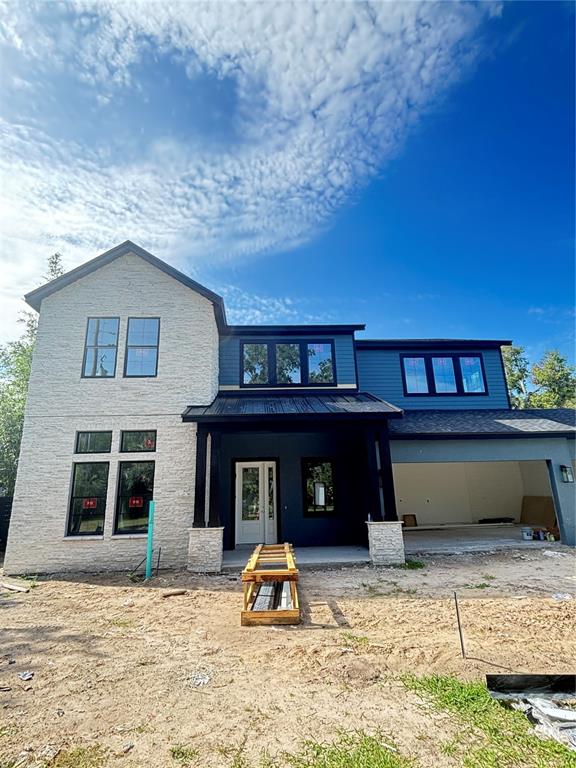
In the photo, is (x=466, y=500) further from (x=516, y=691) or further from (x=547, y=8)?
(x=547, y=8)

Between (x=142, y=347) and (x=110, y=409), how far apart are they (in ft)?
6.37

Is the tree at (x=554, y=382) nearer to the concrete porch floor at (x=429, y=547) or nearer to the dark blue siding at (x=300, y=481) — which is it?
the concrete porch floor at (x=429, y=547)

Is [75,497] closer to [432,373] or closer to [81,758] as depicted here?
[81,758]

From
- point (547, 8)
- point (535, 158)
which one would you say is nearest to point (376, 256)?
point (535, 158)

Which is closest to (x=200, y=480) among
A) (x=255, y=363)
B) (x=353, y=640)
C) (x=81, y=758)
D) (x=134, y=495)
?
(x=134, y=495)

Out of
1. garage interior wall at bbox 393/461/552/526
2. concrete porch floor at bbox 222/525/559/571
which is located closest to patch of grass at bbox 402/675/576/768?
concrete porch floor at bbox 222/525/559/571

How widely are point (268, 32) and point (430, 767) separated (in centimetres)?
1046

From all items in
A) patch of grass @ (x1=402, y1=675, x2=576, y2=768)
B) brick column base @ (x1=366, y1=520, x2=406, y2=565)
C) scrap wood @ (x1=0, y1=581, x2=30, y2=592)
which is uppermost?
brick column base @ (x1=366, y1=520, x2=406, y2=565)

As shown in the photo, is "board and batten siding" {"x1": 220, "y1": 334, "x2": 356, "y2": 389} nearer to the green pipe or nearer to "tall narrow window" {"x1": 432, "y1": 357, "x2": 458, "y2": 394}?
"tall narrow window" {"x1": 432, "y1": 357, "x2": 458, "y2": 394}

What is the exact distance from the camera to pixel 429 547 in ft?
34.1

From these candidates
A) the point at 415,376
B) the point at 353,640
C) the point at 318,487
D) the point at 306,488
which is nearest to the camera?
the point at 353,640

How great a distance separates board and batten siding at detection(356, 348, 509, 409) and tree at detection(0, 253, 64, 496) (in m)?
13.3

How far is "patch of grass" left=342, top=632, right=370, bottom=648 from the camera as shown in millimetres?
4453

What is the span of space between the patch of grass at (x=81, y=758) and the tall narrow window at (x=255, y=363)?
31.4ft
